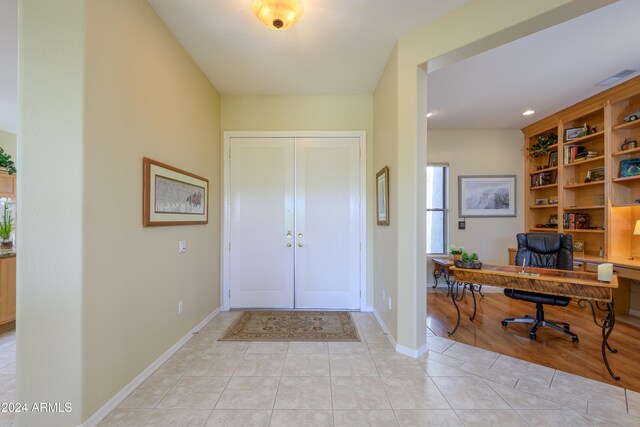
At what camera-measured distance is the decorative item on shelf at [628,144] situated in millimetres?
3246

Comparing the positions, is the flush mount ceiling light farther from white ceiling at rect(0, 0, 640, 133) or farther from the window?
the window

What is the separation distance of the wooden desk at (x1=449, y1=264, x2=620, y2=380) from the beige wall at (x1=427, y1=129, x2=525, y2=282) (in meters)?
2.07

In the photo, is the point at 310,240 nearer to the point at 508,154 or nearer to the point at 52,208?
the point at 52,208

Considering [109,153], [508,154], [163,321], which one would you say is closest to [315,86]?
[109,153]

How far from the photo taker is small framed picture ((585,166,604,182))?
361 centimetres

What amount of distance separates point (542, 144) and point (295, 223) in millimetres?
4371

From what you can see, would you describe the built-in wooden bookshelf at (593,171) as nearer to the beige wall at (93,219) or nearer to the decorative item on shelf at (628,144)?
the decorative item on shelf at (628,144)

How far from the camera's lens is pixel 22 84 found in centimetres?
146

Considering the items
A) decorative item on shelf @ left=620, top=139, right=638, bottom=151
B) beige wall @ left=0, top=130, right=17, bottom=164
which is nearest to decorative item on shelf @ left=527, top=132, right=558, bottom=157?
decorative item on shelf @ left=620, top=139, right=638, bottom=151

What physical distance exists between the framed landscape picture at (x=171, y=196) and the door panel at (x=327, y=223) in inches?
47.7

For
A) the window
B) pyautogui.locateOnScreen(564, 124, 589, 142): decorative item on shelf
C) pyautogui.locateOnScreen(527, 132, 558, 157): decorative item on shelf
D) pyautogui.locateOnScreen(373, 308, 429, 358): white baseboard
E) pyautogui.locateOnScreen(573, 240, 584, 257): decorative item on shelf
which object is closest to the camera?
pyautogui.locateOnScreen(373, 308, 429, 358): white baseboard

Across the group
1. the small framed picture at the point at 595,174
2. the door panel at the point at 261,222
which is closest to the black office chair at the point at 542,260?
the small framed picture at the point at 595,174

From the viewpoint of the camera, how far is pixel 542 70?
291 cm

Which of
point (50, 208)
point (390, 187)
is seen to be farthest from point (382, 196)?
point (50, 208)
